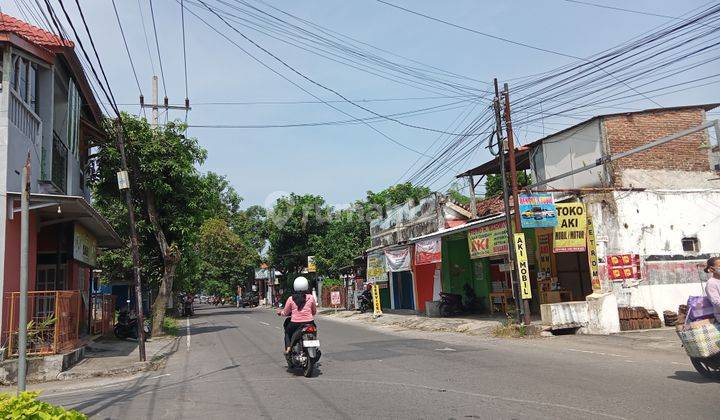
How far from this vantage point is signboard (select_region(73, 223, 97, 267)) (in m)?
14.8

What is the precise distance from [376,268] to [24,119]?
19179 mm

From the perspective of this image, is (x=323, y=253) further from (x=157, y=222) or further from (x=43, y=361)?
(x=43, y=361)

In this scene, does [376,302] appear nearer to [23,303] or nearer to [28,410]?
[23,303]

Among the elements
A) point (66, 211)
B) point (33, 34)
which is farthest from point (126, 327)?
point (33, 34)

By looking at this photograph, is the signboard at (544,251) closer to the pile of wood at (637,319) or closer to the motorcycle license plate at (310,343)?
the pile of wood at (637,319)

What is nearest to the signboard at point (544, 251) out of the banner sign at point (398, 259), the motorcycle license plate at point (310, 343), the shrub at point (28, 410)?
the banner sign at point (398, 259)

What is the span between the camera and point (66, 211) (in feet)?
43.4

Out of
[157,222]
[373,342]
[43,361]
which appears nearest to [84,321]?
[157,222]

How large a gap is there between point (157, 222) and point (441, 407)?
17.1 metres

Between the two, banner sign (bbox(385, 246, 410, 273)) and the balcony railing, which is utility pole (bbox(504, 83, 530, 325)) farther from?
the balcony railing

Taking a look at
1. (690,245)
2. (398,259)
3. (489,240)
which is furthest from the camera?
(398,259)

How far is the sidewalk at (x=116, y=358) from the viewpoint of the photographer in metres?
11.7

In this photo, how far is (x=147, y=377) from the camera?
445 inches

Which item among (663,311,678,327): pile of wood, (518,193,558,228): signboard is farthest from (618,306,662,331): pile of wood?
(518,193,558,228): signboard
